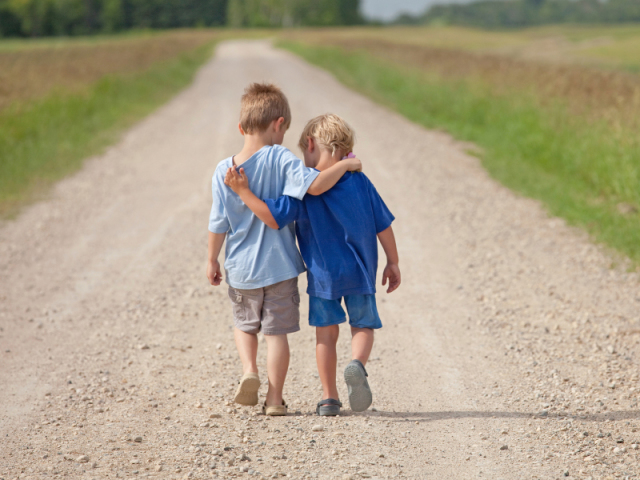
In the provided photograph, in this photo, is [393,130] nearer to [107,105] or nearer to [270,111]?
[107,105]

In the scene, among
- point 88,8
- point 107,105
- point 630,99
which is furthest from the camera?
point 88,8

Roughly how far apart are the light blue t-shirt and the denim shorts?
0.20 m

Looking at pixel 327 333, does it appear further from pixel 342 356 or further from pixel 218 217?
pixel 342 356

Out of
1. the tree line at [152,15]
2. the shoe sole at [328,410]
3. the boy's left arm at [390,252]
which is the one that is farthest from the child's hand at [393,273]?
the tree line at [152,15]

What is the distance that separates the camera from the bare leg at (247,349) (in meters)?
3.10

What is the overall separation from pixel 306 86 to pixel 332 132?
1690 centimetres

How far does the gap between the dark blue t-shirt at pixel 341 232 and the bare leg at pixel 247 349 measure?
41cm

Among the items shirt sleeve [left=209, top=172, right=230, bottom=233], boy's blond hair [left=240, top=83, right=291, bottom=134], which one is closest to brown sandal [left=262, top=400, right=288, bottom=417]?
shirt sleeve [left=209, top=172, right=230, bottom=233]

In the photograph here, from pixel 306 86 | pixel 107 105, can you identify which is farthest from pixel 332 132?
pixel 306 86

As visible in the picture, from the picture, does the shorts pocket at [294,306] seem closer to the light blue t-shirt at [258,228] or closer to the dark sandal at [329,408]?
the light blue t-shirt at [258,228]

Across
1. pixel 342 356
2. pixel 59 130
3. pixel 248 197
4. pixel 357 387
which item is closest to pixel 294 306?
pixel 357 387

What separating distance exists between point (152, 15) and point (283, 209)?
3774 inches

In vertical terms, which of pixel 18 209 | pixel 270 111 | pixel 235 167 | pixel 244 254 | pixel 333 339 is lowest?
pixel 18 209

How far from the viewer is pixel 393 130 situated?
40.7 ft
